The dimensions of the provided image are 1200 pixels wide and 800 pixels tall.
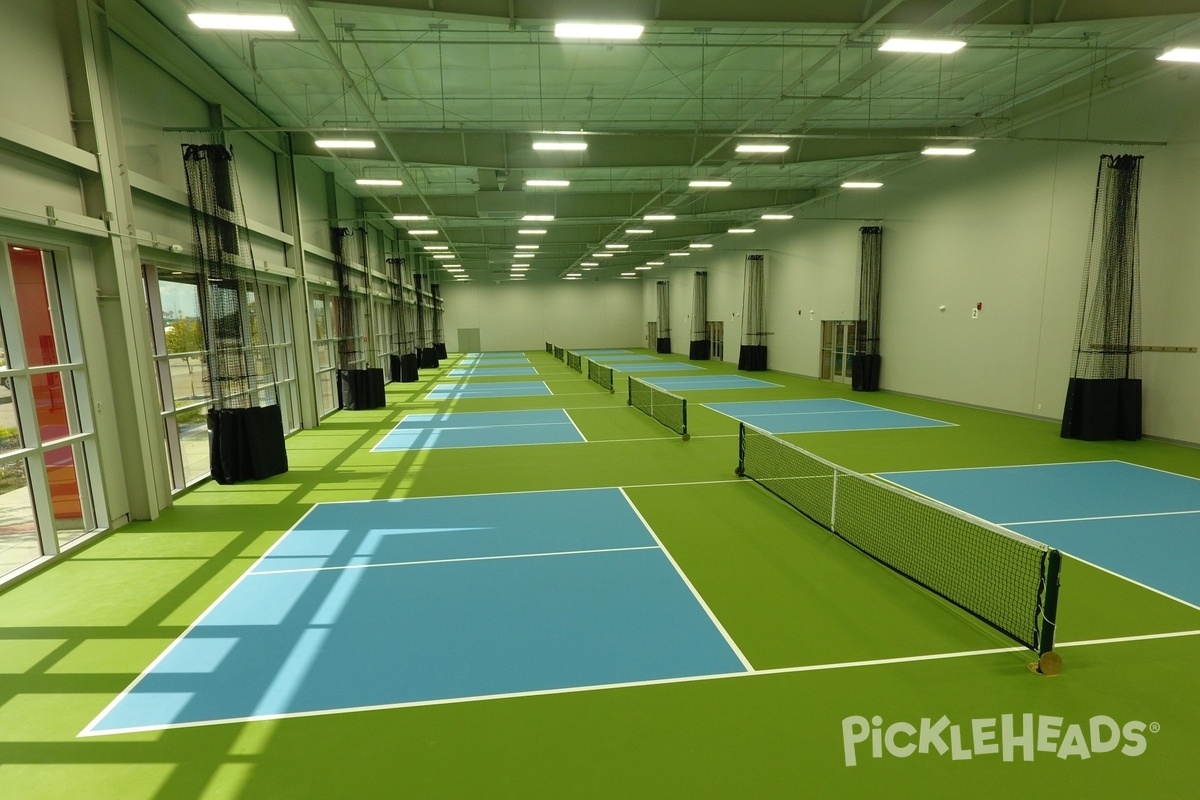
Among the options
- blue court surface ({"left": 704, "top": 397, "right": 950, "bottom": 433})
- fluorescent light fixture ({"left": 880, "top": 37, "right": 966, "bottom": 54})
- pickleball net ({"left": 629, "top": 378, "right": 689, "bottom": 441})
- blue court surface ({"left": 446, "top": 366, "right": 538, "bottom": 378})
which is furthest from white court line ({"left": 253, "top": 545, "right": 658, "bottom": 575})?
blue court surface ({"left": 446, "top": 366, "right": 538, "bottom": 378})

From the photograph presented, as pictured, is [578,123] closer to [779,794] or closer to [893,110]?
[893,110]

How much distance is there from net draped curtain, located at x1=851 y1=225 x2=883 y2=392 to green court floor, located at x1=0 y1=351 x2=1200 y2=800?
49.4 feet

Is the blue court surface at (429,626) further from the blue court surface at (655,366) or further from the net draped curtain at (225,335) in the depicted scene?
the blue court surface at (655,366)

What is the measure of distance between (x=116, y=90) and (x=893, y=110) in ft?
52.5

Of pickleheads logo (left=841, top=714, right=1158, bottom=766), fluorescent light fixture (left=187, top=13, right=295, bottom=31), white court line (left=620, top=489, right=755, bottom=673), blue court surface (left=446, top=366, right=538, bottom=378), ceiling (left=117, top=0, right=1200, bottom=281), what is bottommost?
pickleheads logo (left=841, top=714, right=1158, bottom=766)

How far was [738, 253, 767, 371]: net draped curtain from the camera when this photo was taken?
29609mm

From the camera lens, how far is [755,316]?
29984 millimetres

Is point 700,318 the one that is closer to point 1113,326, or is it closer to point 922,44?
point 1113,326

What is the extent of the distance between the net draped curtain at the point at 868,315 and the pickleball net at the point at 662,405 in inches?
307

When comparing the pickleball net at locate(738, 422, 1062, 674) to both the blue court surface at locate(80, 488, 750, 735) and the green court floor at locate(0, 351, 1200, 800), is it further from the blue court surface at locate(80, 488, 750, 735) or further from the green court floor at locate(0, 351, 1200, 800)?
the blue court surface at locate(80, 488, 750, 735)

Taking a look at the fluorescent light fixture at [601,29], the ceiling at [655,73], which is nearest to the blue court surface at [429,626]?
the fluorescent light fixture at [601,29]

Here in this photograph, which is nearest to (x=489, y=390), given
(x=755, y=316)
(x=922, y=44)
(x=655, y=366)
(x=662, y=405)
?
(x=662, y=405)

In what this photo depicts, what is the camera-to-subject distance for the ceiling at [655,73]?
8781mm

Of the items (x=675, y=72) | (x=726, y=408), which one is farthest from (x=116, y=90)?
(x=726, y=408)
